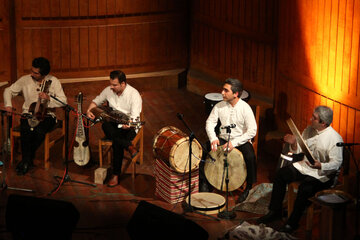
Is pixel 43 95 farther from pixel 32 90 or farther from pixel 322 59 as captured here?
pixel 322 59

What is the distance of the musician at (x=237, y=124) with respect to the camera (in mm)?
7375

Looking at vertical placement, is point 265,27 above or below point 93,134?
above

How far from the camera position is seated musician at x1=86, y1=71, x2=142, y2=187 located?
7801 mm

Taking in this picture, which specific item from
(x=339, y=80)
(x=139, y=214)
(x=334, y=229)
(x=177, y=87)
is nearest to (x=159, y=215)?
(x=139, y=214)

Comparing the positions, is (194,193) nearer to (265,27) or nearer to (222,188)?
(222,188)

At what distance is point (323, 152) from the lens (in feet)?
21.9

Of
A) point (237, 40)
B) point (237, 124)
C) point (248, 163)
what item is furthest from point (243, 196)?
point (237, 40)

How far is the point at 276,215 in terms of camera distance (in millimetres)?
6949

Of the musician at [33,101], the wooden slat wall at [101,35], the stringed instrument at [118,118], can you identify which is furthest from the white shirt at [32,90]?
the wooden slat wall at [101,35]

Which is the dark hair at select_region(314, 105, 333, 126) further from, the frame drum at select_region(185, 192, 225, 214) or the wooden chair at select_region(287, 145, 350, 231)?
the frame drum at select_region(185, 192, 225, 214)

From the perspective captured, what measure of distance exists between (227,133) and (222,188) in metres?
0.59

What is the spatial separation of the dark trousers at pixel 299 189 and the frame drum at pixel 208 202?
52 cm

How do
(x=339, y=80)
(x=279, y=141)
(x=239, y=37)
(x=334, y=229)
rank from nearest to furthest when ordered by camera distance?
(x=334, y=229), (x=339, y=80), (x=279, y=141), (x=239, y=37)

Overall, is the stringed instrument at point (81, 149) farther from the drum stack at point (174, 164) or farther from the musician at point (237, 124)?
the musician at point (237, 124)
